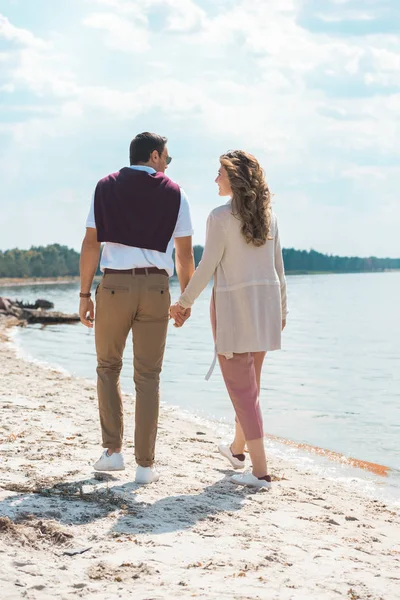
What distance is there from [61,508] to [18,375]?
910 centimetres

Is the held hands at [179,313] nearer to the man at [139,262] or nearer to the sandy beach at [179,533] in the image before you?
the man at [139,262]

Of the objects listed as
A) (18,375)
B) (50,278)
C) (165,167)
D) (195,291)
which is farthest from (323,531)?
(50,278)

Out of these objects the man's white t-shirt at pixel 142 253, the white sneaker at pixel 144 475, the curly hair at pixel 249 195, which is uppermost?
the curly hair at pixel 249 195

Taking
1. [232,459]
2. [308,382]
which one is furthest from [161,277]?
[308,382]

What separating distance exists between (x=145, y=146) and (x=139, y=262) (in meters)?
0.85

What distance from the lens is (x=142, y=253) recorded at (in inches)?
197

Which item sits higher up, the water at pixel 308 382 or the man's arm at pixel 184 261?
the man's arm at pixel 184 261

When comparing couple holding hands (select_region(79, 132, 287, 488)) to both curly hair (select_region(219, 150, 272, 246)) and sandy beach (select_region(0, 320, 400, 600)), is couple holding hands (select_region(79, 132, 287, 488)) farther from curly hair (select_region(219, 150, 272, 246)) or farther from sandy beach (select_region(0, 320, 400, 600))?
sandy beach (select_region(0, 320, 400, 600))

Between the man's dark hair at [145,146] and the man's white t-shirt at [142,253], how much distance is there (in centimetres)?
8

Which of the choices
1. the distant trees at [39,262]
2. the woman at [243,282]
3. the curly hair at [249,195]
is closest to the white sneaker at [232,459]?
the woman at [243,282]

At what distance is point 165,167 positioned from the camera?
17.2ft

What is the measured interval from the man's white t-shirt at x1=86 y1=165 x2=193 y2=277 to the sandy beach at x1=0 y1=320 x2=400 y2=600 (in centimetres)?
155

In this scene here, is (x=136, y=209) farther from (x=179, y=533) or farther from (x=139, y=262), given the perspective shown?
(x=179, y=533)

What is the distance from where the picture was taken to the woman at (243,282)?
5137 mm
